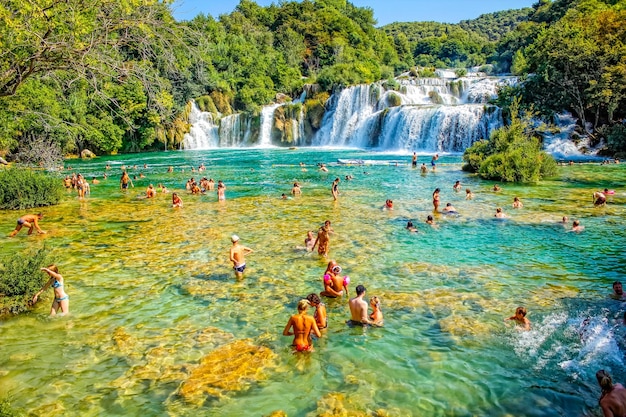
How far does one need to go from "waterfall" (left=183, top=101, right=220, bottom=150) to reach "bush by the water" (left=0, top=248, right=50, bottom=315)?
5724 centimetres

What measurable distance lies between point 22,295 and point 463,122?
4224 centimetres

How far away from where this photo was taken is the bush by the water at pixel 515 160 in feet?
94.7

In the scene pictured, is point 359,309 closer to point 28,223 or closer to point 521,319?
point 521,319

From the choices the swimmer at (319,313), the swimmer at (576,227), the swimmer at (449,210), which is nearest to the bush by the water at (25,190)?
the swimmer at (449,210)

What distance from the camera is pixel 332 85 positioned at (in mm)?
66062

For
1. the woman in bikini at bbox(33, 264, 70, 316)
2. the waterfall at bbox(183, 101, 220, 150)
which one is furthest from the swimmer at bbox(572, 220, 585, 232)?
the waterfall at bbox(183, 101, 220, 150)

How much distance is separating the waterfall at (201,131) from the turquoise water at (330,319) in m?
46.9

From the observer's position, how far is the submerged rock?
678cm

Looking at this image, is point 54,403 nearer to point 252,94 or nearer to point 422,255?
point 422,255

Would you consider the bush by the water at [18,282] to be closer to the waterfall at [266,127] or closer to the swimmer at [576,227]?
the swimmer at [576,227]

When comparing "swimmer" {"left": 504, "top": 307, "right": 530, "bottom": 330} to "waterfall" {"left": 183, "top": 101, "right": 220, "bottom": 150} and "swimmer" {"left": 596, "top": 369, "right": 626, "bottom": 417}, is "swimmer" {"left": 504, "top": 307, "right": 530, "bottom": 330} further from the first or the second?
"waterfall" {"left": 183, "top": 101, "right": 220, "bottom": 150}

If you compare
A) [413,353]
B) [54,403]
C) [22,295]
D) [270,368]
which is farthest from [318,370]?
[22,295]

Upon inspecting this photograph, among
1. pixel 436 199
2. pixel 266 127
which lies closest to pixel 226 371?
pixel 436 199

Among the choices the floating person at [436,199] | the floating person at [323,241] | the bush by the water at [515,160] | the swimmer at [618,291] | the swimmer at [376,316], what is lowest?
the swimmer at [376,316]
